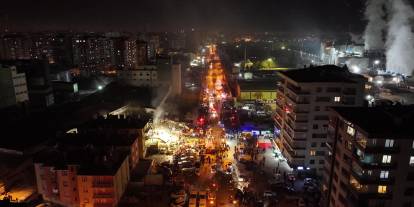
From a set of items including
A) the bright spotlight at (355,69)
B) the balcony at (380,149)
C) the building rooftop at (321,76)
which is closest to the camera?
the balcony at (380,149)

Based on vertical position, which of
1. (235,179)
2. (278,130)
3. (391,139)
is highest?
(391,139)

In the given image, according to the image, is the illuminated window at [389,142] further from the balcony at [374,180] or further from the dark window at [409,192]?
the dark window at [409,192]

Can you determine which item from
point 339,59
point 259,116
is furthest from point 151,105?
point 339,59

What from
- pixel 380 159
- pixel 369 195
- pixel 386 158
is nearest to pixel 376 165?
pixel 380 159

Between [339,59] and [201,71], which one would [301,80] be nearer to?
[339,59]

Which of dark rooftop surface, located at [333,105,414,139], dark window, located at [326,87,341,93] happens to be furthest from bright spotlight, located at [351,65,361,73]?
dark rooftop surface, located at [333,105,414,139]

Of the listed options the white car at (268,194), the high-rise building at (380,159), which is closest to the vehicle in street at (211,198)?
the white car at (268,194)

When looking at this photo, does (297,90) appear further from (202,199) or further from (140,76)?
(140,76)
